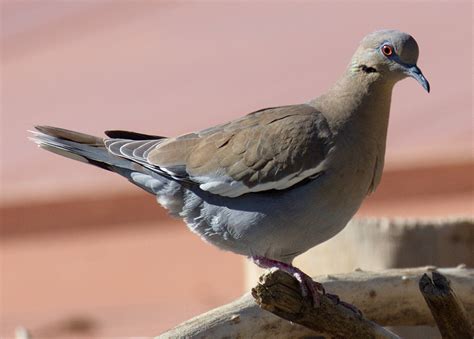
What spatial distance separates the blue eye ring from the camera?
12.7 ft

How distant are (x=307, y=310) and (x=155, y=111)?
22.8 ft

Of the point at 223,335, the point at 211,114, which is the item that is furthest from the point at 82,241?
the point at 223,335

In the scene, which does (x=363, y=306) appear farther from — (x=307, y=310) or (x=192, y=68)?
(x=192, y=68)

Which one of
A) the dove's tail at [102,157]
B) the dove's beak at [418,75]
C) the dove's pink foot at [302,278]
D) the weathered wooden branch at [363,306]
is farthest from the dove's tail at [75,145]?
the dove's beak at [418,75]

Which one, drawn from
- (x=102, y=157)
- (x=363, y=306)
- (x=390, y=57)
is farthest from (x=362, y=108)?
(x=102, y=157)

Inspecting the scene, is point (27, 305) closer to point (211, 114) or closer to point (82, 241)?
point (82, 241)

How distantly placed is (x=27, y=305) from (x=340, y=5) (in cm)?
667

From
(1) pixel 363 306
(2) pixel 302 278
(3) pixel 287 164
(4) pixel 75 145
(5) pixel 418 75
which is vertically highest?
(5) pixel 418 75

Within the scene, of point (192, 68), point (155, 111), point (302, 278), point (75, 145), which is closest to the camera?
point (302, 278)

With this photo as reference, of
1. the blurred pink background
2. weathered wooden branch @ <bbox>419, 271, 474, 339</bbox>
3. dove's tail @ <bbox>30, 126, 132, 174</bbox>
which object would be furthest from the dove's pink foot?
the blurred pink background

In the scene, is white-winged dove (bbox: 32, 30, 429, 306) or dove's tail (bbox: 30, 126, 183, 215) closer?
white-winged dove (bbox: 32, 30, 429, 306)

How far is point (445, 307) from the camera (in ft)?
11.5

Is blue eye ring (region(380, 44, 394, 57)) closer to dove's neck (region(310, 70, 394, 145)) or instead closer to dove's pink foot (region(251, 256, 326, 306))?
dove's neck (region(310, 70, 394, 145))

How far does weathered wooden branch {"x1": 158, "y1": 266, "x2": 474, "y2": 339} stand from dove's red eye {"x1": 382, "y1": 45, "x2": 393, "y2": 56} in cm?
79
